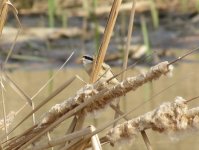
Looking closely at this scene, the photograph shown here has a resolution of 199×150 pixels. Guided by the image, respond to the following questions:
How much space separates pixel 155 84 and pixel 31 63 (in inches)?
64.3

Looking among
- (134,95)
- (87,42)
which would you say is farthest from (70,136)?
(87,42)

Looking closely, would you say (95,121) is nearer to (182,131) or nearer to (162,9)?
(182,131)

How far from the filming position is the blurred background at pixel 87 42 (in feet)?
16.2

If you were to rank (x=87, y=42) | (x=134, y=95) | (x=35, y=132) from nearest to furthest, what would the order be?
(x=35, y=132) < (x=134, y=95) < (x=87, y=42)

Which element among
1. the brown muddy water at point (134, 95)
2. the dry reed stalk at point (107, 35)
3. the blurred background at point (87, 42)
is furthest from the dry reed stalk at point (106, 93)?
the blurred background at point (87, 42)

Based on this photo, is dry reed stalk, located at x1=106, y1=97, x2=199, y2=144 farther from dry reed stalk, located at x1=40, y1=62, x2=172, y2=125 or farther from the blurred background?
the blurred background

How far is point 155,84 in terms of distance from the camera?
4723 millimetres

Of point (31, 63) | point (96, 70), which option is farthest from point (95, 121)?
point (31, 63)

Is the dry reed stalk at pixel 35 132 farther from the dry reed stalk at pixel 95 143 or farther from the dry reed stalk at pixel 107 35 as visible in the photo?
the dry reed stalk at pixel 107 35

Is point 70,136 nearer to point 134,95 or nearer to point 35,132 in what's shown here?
point 35,132

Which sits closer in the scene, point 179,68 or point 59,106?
point 59,106

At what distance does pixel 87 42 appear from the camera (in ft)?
22.2

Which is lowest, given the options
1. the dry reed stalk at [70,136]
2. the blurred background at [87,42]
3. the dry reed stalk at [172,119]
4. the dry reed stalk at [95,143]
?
the dry reed stalk at [172,119]

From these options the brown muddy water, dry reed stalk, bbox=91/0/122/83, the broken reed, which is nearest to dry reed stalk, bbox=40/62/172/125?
the broken reed
